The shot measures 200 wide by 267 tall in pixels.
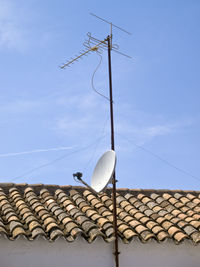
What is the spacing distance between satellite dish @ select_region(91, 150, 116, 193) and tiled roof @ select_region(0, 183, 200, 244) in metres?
1.11

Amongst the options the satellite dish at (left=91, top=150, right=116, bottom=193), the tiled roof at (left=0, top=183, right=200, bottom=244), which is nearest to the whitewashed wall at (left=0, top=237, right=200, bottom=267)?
the tiled roof at (left=0, top=183, right=200, bottom=244)

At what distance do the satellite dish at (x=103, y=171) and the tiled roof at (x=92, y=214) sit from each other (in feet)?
3.63

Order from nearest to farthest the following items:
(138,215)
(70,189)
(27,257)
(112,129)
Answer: (27,257) → (112,129) → (138,215) → (70,189)

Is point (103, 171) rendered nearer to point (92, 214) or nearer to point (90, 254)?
point (92, 214)

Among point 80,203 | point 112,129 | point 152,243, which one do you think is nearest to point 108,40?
point 112,129

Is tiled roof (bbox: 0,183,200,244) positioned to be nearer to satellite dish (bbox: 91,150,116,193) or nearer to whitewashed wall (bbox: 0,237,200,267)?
whitewashed wall (bbox: 0,237,200,267)

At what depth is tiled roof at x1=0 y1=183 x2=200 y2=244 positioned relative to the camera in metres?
10.9

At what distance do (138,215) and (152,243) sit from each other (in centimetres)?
121

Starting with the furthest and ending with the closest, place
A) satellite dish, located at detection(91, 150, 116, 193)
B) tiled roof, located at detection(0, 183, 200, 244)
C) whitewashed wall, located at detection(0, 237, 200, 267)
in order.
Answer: tiled roof, located at detection(0, 183, 200, 244), satellite dish, located at detection(91, 150, 116, 193), whitewashed wall, located at detection(0, 237, 200, 267)

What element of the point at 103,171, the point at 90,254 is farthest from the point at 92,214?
the point at 103,171

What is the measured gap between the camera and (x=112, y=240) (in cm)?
1103

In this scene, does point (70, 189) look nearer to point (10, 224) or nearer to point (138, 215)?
point (138, 215)

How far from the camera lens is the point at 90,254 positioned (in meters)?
11.0

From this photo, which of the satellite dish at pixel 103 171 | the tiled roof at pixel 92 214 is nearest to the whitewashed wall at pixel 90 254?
the tiled roof at pixel 92 214
